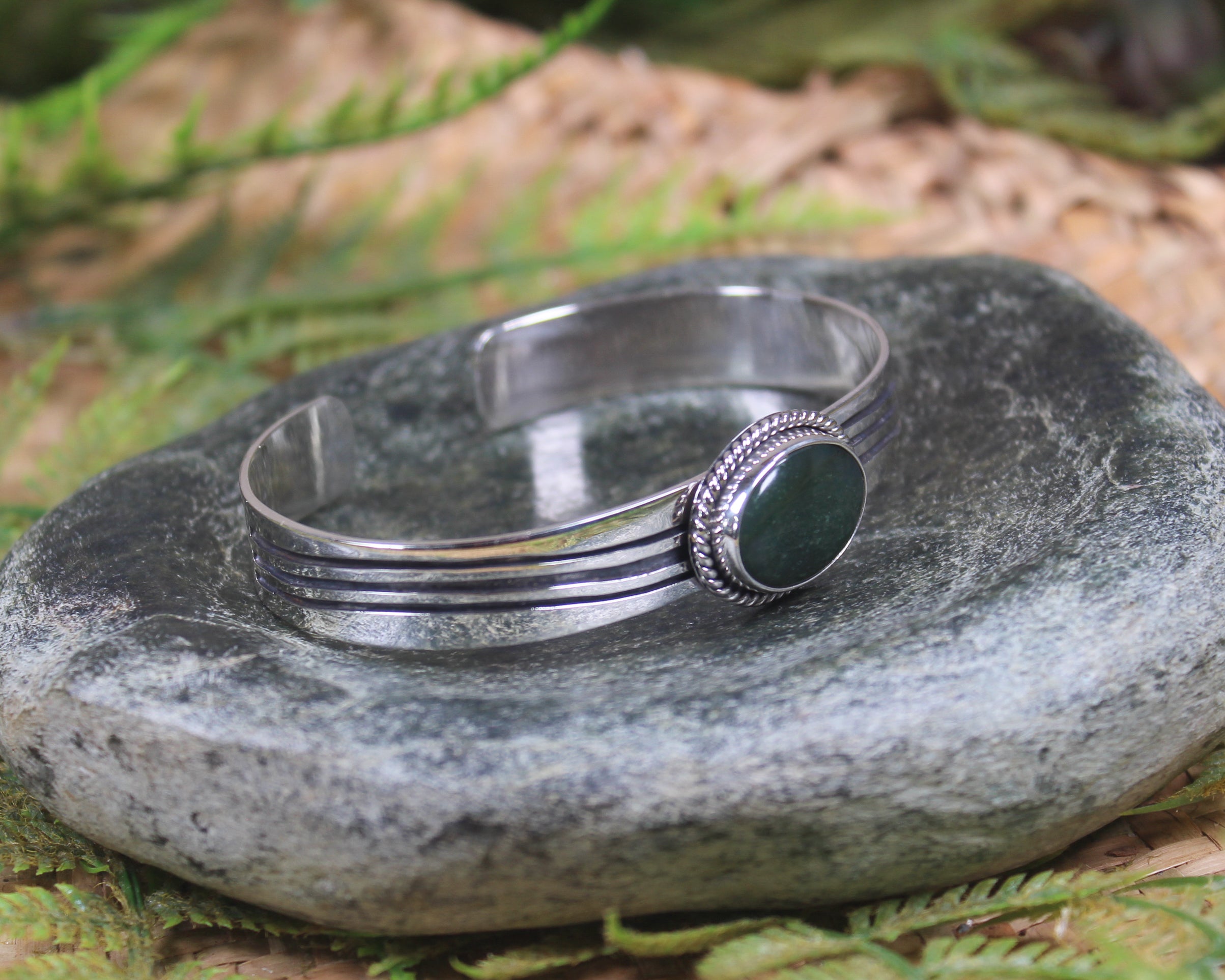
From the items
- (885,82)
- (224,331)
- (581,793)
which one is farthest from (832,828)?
(885,82)

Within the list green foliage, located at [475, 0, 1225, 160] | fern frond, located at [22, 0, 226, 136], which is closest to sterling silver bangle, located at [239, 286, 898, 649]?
fern frond, located at [22, 0, 226, 136]

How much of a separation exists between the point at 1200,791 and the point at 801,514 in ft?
1.59

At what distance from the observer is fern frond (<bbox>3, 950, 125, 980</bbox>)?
0.98m

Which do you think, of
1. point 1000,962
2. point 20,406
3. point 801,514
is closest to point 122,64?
point 20,406

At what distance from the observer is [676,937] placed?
3.20 ft

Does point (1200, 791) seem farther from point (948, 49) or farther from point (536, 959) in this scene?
point (948, 49)

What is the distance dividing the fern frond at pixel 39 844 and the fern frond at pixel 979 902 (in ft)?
2.50

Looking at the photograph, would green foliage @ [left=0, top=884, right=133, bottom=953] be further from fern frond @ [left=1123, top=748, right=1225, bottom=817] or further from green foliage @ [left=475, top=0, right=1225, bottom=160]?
green foliage @ [left=475, top=0, right=1225, bottom=160]

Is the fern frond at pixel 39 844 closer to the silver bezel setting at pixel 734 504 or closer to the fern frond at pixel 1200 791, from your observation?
the silver bezel setting at pixel 734 504

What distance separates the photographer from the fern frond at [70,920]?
41.0 inches

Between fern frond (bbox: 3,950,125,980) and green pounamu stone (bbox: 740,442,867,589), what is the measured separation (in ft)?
2.26

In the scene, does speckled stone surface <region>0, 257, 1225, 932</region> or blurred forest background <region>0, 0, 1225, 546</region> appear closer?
A: speckled stone surface <region>0, 257, 1225, 932</region>

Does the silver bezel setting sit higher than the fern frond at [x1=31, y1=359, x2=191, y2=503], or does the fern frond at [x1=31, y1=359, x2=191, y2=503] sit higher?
the fern frond at [x1=31, y1=359, x2=191, y2=503]

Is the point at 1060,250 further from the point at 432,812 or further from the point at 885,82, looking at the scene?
the point at 432,812
